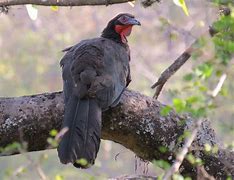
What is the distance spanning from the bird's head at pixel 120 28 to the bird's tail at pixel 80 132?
3.51 ft

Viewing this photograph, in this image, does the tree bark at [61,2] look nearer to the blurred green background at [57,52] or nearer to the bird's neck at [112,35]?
the bird's neck at [112,35]

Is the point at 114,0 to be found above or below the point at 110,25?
above

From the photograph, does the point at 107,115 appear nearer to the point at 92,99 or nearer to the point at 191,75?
the point at 92,99

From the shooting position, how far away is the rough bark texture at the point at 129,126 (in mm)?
4047

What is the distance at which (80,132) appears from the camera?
3.89m

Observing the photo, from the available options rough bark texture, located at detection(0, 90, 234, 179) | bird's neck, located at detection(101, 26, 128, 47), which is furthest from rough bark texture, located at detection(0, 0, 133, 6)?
bird's neck, located at detection(101, 26, 128, 47)

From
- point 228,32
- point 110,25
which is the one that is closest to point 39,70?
point 110,25

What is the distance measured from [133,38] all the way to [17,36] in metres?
2.63

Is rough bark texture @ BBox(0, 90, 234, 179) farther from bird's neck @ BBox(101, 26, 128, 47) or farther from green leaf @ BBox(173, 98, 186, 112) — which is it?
green leaf @ BBox(173, 98, 186, 112)

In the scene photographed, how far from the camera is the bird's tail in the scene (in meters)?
3.75

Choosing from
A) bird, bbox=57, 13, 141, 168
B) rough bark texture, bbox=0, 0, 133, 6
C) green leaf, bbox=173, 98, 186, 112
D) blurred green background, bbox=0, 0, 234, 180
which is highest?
green leaf, bbox=173, 98, 186, 112

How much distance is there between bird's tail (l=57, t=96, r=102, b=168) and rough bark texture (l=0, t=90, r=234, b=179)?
112mm

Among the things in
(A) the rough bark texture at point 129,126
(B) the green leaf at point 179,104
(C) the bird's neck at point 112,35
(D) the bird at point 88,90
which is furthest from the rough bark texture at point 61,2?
(B) the green leaf at point 179,104

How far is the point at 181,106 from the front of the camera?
9.32ft
